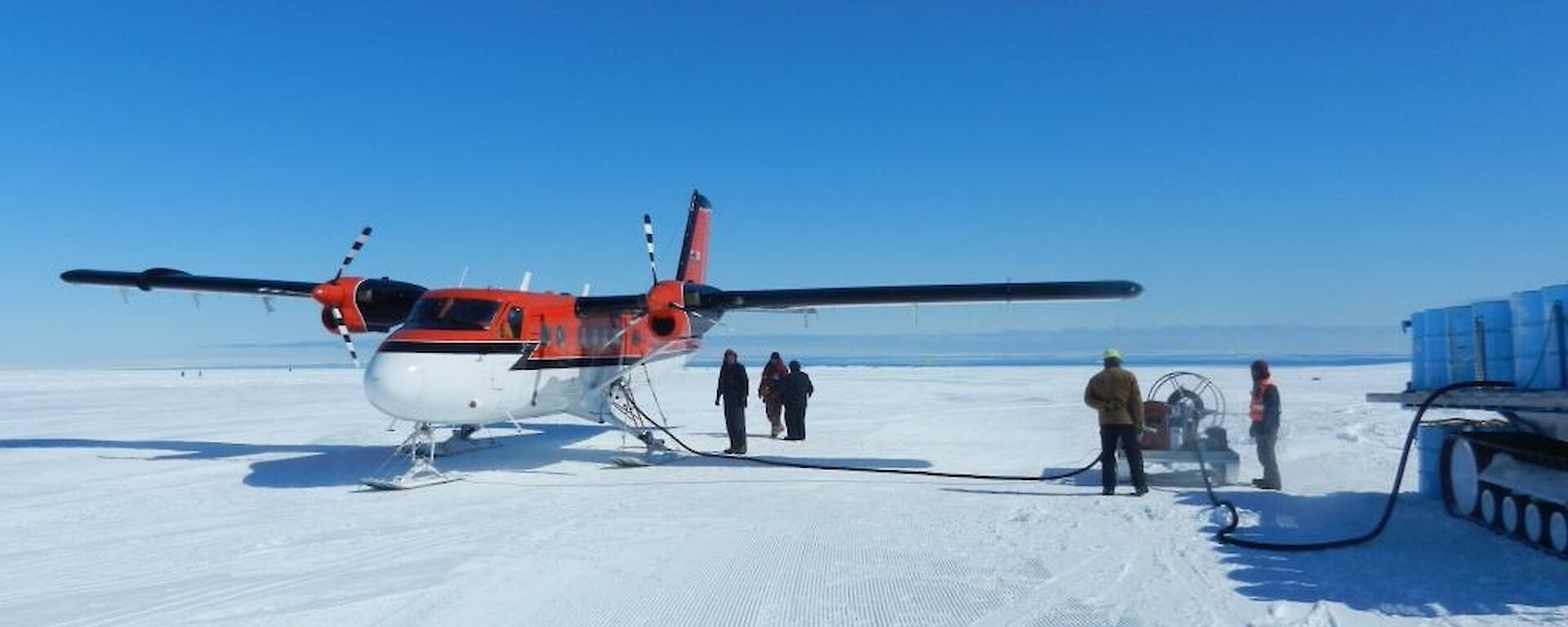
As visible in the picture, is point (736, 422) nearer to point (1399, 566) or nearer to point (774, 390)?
point (774, 390)

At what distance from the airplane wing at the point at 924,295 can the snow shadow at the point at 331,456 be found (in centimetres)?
321

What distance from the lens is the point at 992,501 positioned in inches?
361

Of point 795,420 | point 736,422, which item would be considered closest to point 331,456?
point 736,422

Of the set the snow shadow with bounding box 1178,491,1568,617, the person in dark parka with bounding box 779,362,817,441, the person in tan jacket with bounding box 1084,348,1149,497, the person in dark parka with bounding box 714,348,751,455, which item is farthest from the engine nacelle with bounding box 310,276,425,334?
the snow shadow with bounding box 1178,491,1568,617

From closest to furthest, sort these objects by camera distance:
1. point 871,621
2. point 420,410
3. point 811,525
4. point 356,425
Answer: point 871,621, point 811,525, point 420,410, point 356,425

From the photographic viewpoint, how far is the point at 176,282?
1477 cm

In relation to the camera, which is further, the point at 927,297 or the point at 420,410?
the point at 927,297

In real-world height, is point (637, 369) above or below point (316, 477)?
above

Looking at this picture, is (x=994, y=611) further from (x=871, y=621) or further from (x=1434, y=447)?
(x=1434, y=447)

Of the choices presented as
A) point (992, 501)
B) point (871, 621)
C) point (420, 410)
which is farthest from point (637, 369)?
point (871, 621)

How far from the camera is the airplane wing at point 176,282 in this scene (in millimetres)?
14430

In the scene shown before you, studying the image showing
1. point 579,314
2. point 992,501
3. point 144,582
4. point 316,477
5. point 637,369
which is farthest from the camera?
point 637,369

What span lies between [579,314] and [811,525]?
20.1 feet

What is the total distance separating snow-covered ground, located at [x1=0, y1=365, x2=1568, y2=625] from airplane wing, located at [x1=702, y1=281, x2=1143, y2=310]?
7.27 feet
